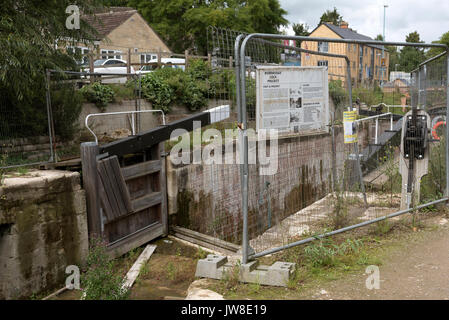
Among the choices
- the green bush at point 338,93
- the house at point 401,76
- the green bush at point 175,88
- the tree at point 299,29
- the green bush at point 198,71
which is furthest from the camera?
the tree at point 299,29

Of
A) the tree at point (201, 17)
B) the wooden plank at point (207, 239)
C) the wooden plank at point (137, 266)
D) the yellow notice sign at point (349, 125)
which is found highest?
the tree at point (201, 17)

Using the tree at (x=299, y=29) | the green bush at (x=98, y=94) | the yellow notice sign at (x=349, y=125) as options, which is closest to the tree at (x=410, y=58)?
the yellow notice sign at (x=349, y=125)

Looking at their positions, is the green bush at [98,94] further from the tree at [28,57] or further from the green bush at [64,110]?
the tree at [28,57]

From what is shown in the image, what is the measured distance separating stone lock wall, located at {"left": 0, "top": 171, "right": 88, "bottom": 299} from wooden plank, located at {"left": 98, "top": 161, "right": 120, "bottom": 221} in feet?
1.17

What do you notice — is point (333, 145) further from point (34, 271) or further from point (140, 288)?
point (34, 271)

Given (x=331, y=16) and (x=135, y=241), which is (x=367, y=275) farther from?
(x=331, y=16)

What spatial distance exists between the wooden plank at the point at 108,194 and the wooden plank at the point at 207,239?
158cm

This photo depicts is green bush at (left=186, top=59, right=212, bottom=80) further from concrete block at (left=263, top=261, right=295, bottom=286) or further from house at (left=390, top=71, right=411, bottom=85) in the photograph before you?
concrete block at (left=263, top=261, right=295, bottom=286)

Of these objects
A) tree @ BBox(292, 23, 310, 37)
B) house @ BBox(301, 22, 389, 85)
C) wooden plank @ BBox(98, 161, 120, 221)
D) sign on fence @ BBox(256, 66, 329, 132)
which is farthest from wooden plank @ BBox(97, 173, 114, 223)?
tree @ BBox(292, 23, 310, 37)

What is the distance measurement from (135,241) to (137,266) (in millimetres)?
904

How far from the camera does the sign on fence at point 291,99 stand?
5.95 meters

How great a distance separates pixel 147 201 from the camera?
A: 8.55 m

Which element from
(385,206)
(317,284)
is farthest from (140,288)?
(385,206)

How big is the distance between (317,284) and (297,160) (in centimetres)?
206
